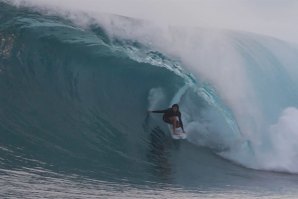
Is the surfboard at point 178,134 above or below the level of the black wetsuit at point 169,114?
below

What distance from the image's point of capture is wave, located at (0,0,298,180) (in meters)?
7.43

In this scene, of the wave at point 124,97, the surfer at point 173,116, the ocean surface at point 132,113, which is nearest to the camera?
the ocean surface at point 132,113

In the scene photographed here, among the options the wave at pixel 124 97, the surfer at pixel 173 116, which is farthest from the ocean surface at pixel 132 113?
the surfer at pixel 173 116

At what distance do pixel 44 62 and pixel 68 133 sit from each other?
2.39 meters

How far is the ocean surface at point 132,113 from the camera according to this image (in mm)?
6582

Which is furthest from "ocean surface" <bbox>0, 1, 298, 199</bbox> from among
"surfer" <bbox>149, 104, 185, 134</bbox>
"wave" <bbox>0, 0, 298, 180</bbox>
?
"surfer" <bbox>149, 104, 185, 134</bbox>

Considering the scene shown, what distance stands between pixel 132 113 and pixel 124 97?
48cm

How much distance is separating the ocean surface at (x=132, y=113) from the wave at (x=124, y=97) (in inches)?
0.9

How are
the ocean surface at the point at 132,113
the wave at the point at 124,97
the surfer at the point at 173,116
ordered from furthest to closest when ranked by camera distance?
the surfer at the point at 173,116, the wave at the point at 124,97, the ocean surface at the point at 132,113

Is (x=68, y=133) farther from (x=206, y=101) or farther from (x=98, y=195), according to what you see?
(x=206, y=101)

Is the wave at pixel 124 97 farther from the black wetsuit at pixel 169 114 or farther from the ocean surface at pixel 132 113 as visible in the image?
the black wetsuit at pixel 169 114

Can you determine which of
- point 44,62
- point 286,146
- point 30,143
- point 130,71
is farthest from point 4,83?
point 286,146

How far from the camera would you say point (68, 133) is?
25.4ft

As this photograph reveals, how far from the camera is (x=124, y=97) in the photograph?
10.0 m
